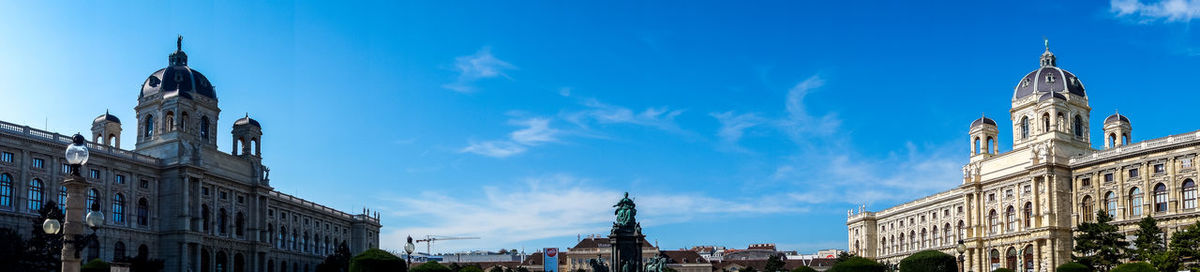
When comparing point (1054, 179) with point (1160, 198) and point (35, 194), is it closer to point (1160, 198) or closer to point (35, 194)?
point (1160, 198)

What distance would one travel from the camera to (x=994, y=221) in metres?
104

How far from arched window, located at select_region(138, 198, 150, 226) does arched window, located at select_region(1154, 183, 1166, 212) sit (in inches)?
3213

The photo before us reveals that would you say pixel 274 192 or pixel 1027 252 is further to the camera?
pixel 274 192

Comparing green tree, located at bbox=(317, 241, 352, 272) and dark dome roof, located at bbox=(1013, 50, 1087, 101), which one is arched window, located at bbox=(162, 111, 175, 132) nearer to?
green tree, located at bbox=(317, 241, 352, 272)

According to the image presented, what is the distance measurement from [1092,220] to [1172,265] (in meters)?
21.5

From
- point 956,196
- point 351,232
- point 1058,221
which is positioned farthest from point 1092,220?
point 351,232

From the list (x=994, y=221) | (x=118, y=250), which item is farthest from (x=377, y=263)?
(x=994, y=221)

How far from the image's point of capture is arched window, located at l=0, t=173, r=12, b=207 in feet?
255

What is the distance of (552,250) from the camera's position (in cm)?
18188

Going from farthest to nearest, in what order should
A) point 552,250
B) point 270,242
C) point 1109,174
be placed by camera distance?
point 552,250 → point 270,242 → point 1109,174

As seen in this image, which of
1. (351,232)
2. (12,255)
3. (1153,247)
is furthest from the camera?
(351,232)

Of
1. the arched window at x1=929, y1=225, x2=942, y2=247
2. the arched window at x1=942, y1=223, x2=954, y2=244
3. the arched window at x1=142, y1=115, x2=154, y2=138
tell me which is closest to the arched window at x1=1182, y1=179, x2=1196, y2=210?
the arched window at x1=942, y1=223, x2=954, y2=244

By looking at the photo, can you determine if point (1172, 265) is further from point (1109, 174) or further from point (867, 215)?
point (867, 215)

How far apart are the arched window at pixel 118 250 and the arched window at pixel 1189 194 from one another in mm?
82641
